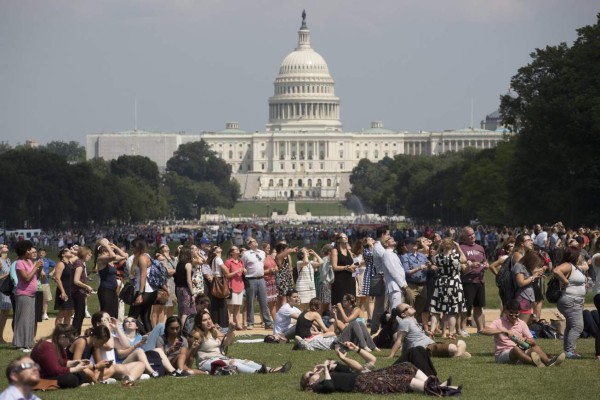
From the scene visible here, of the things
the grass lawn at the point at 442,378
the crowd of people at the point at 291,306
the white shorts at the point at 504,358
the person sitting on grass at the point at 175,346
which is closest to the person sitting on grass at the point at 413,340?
the crowd of people at the point at 291,306

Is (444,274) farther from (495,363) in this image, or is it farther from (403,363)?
(403,363)

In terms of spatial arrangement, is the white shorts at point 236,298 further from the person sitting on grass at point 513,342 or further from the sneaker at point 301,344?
the person sitting on grass at point 513,342

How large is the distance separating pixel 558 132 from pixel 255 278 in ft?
114

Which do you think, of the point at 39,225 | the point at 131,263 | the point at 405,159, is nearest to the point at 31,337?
the point at 131,263

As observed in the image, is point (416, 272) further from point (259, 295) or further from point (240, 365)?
point (240, 365)

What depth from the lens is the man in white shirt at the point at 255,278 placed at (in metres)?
26.7

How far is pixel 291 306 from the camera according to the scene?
950 inches

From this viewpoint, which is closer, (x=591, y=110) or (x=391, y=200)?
(x=591, y=110)

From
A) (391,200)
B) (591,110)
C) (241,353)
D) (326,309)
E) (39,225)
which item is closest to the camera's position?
(241,353)

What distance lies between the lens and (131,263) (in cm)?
2383

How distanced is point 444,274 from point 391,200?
128157 millimetres

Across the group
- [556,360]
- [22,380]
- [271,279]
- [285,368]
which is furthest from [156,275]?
[22,380]

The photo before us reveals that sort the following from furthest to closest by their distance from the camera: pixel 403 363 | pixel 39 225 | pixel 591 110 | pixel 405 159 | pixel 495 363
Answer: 1. pixel 405 159
2. pixel 39 225
3. pixel 591 110
4. pixel 495 363
5. pixel 403 363

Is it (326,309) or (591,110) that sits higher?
(591,110)
